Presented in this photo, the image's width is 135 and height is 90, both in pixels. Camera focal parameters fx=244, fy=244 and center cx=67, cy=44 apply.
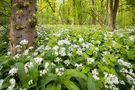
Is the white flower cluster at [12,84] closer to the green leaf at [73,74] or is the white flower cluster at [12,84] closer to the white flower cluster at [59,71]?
the white flower cluster at [59,71]

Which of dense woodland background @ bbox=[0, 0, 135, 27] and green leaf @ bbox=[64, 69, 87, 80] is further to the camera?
dense woodland background @ bbox=[0, 0, 135, 27]

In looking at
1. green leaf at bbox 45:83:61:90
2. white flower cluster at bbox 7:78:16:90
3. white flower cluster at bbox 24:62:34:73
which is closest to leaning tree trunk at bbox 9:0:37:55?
white flower cluster at bbox 24:62:34:73

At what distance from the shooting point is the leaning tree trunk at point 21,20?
411 centimetres

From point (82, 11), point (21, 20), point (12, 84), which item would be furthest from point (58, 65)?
point (82, 11)

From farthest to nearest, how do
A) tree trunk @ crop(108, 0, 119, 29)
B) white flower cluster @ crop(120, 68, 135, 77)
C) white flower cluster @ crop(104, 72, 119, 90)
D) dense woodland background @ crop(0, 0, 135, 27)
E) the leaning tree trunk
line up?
dense woodland background @ crop(0, 0, 135, 27) → tree trunk @ crop(108, 0, 119, 29) → the leaning tree trunk → white flower cluster @ crop(120, 68, 135, 77) → white flower cluster @ crop(104, 72, 119, 90)

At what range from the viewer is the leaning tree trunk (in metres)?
4.11

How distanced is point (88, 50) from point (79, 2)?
1940 cm

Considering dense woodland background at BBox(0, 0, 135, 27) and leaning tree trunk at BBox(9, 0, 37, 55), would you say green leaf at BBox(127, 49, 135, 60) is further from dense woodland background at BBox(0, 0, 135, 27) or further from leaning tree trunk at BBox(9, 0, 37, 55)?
dense woodland background at BBox(0, 0, 135, 27)

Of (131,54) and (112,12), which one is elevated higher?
(112,12)

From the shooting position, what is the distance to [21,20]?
4121mm

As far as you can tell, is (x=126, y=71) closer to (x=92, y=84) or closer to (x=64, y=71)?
(x=92, y=84)

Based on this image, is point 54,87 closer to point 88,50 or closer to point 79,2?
point 88,50

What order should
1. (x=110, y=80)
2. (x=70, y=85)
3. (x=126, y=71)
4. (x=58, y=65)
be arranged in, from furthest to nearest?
(x=126, y=71) → (x=58, y=65) → (x=110, y=80) → (x=70, y=85)

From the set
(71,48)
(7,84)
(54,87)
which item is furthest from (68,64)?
(7,84)
